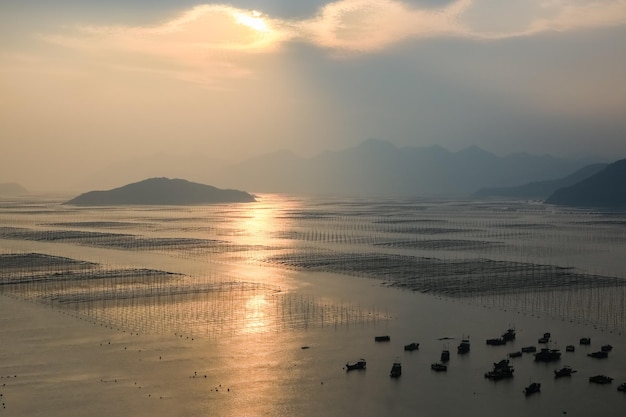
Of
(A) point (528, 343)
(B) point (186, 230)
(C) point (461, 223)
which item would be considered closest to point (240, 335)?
(A) point (528, 343)

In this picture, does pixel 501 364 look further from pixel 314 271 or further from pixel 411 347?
pixel 314 271

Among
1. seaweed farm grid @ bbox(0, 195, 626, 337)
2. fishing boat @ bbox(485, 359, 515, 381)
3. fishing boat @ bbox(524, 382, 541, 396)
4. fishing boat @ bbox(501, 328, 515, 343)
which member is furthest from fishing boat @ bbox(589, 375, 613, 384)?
seaweed farm grid @ bbox(0, 195, 626, 337)

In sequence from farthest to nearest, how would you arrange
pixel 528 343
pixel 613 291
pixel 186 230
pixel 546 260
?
pixel 186 230 < pixel 546 260 < pixel 613 291 < pixel 528 343

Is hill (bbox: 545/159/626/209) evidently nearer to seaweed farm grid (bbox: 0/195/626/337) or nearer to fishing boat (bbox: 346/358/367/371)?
seaweed farm grid (bbox: 0/195/626/337)

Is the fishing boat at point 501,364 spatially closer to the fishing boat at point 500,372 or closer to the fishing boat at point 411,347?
the fishing boat at point 500,372

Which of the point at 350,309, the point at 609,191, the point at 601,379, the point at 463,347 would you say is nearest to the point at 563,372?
the point at 601,379

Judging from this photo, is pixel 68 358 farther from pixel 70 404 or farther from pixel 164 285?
pixel 164 285

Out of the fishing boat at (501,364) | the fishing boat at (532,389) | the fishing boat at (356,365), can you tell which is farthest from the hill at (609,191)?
the fishing boat at (356,365)
